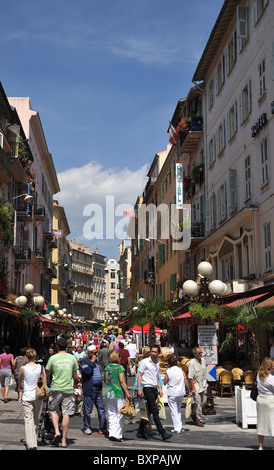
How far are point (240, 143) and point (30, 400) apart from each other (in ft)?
52.1

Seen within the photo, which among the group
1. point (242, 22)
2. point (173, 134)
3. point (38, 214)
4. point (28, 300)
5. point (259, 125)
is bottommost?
point (28, 300)

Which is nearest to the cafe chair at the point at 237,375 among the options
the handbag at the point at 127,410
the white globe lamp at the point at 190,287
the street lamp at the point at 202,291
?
the street lamp at the point at 202,291

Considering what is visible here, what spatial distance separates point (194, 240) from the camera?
3080cm

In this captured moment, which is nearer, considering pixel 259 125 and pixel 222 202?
pixel 259 125

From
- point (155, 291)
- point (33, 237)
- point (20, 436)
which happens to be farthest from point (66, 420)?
point (155, 291)

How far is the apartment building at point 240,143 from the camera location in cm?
1977

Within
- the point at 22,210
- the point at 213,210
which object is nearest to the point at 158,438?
the point at 213,210

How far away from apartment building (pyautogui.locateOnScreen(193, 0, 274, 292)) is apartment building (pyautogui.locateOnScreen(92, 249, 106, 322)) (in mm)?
110010

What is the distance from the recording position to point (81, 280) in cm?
12638

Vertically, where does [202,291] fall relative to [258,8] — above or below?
below

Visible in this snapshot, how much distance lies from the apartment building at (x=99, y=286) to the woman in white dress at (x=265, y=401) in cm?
12875

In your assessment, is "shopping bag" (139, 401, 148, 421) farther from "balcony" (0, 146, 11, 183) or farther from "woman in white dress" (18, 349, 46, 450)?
"balcony" (0, 146, 11, 183)

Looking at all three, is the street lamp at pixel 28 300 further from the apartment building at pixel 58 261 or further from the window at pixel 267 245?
the apartment building at pixel 58 261

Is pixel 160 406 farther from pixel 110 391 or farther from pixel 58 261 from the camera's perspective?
pixel 58 261
